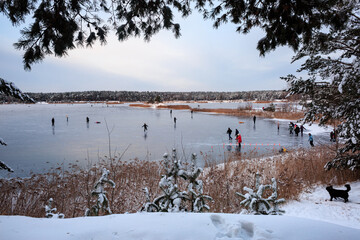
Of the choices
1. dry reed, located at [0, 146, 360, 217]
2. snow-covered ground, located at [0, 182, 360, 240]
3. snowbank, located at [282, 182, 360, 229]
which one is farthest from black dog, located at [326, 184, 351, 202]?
snow-covered ground, located at [0, 182, 360, 240]

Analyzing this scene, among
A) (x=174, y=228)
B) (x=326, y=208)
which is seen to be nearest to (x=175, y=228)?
(x=174, y=228)

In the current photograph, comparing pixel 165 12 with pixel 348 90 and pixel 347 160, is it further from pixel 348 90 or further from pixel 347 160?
pixel 347 160

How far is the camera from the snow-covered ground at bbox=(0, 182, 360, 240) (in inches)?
71.4

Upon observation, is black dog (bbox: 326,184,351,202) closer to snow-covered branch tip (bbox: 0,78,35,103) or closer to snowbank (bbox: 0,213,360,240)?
snowbank (bbox: 0,213,360,240)

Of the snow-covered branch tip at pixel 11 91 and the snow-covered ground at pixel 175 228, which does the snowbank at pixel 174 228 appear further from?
the snow-covered branch tip at pixel 11 91

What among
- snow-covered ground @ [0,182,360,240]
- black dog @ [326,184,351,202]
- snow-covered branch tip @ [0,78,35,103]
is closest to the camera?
snow-covered ground @ [0,182,360,240]

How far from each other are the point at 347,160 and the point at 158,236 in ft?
25.7

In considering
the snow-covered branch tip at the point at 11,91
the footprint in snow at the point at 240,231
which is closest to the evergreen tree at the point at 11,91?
the snow-covered branch tip at the point at 11,91

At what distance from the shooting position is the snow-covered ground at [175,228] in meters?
1.81

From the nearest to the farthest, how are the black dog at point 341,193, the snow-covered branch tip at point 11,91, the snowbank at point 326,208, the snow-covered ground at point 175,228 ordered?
the snow-covered ground at point 175,228
the snow-covered branch tip at point 11,91
the snowbank at point 326,208
the black dog at point 341,193

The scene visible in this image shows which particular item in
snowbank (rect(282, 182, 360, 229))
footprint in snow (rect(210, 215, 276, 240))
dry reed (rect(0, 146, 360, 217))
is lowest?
snowbank (rect(282, 182, 360, 229))

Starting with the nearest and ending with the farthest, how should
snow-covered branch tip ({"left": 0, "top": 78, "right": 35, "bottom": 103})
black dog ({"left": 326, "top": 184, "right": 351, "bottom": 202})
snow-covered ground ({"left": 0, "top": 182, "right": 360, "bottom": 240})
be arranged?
snow-covered ground ({"left": 0, "top": 182, "right": 360, "bottom": 240}) < snow-covered branch tip ({"left": 0, "top": 78, "right": 35, "bottom": 103}) < black dog ({"left": 326, "top": 184, "right": 351, "bottom": 202})

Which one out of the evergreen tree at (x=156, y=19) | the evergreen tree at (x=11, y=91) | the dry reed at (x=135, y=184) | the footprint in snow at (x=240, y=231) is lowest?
the dry reed at (x=135, y=184)

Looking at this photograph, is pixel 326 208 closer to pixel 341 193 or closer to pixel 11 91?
pixel 341 193
